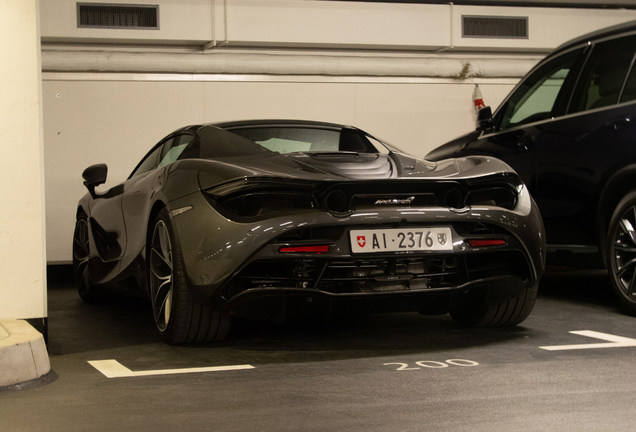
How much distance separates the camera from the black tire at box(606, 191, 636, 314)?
15.6ft

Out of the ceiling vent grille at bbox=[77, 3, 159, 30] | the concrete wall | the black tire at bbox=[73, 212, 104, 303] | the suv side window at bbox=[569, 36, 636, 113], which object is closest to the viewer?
the concrete wall

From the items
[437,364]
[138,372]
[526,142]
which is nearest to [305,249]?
[437,364]

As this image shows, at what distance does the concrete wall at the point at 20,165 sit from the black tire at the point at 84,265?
2.13 meters

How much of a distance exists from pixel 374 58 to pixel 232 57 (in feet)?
5.84

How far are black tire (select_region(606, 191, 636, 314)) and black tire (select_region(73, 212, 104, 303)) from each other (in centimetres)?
370

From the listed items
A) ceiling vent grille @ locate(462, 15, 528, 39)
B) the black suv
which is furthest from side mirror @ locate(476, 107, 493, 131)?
ceiling vent grille @ locate(462, 15, 528, 39)

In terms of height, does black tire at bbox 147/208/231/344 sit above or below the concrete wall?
below

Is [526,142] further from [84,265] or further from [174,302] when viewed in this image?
[84,265]

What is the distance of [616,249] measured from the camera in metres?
4.90

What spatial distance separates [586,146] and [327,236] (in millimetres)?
2425

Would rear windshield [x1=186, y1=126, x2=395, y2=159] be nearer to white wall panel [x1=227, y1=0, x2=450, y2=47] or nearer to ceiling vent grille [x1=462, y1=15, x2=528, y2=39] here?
white wall panel [x1=227, y1=0, x2=450, y2=47]

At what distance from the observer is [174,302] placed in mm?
3834

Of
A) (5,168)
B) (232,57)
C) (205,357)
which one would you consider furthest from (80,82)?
(205,357)

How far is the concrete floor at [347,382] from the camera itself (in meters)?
2.55
